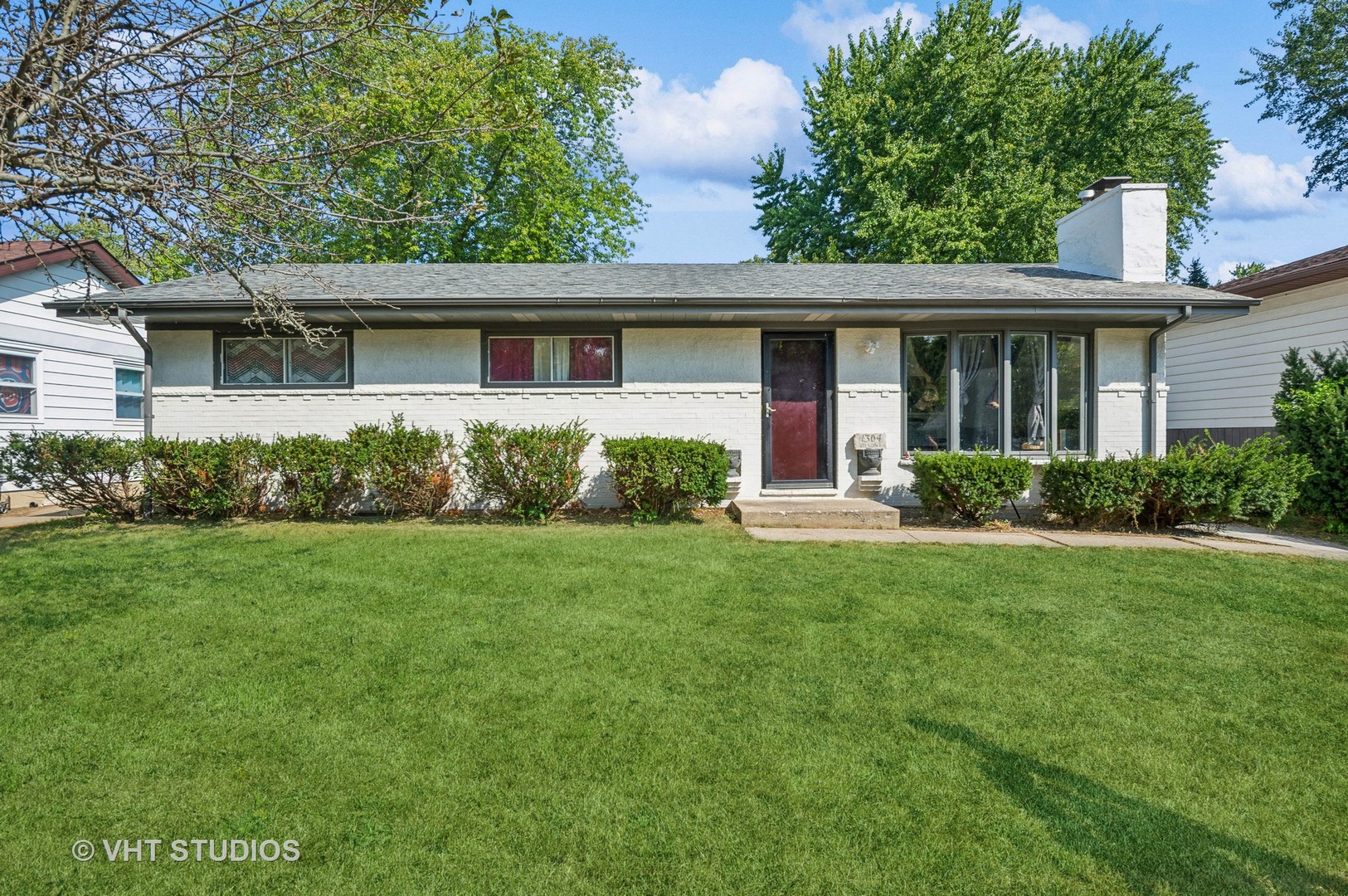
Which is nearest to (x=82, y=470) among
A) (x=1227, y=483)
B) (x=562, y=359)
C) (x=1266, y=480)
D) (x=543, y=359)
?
(x=543, y=359)

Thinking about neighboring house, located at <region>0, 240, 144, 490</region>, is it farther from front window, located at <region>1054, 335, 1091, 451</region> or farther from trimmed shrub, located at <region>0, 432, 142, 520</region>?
front window, located at <region>1054, 335, 1091, 451</region>

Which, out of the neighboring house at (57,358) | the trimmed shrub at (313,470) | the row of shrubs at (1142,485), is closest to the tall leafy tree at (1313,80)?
the row of shrubs at (1142,485)

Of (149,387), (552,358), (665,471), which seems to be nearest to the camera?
(665,471)

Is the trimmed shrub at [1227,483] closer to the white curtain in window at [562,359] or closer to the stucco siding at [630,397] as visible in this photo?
the stucco siding at [630,397]

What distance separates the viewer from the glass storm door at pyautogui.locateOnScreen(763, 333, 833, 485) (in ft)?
29.6

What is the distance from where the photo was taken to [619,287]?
8.79 m

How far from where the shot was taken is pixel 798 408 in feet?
29.7

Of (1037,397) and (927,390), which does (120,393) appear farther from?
(1037,397)

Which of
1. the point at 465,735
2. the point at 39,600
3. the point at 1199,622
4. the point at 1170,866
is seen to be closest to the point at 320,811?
the point at 465,735

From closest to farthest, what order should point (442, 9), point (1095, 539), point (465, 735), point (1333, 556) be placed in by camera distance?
point (465, 735) < point (442, 9) < point (1333, 556) < point (1095, 539)

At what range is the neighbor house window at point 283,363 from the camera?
28.6ft

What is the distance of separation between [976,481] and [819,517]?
181 centimetres

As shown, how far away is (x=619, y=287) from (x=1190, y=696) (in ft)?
23.4

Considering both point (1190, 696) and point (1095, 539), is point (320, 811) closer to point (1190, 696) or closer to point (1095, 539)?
point (1190, 696)
